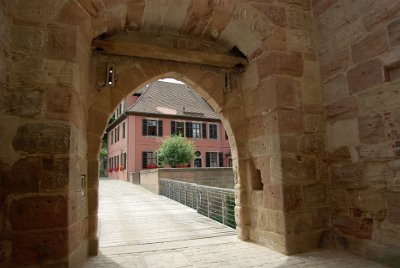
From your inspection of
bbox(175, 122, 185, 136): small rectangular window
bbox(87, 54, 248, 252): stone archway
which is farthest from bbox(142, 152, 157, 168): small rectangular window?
bbox(87, 54, 248, 252): stone archway

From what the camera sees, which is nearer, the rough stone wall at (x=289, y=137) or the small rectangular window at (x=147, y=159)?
the rough stone wall at (x=289, y=137)

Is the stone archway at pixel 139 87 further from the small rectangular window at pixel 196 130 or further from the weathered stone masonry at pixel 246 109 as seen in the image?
the small rectangular window at pixel 196 130

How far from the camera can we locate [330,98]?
9.80 ft

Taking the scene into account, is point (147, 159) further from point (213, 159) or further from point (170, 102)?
point (213, 159)

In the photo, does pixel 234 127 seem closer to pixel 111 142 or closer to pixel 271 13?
pixel 271 13

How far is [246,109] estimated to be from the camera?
347 centimetres

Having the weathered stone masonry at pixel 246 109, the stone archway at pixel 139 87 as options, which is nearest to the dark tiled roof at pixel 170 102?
the stone archway at pixel 139 87

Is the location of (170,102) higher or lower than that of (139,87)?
higher

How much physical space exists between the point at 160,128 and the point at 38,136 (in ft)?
50.7

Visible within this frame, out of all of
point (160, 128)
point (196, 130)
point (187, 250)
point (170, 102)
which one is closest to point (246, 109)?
point (187, 250)

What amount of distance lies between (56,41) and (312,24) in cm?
258

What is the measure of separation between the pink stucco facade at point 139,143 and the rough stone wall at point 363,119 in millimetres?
13737

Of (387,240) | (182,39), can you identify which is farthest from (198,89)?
(387,240)

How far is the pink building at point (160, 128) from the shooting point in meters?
16.9
